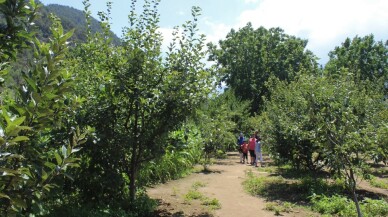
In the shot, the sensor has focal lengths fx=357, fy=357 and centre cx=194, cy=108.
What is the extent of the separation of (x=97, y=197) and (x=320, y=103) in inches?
181

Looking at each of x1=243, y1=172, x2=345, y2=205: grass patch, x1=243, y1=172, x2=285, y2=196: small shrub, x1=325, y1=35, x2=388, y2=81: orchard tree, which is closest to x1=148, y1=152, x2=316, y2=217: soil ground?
x1=243, y1=172, x2=285, y2=196: small shrub

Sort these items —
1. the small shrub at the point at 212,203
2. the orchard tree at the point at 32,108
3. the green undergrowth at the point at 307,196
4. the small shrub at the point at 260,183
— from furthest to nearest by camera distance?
1. the small shrub at the point at 260,183
2. the small shrub at the point at 212,203
3. the green undergrowth at the point at 307,196
4. the orchard tree at the point at 32,108

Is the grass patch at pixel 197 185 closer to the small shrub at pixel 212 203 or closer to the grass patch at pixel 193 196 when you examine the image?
the grass patch at pixel 193 196

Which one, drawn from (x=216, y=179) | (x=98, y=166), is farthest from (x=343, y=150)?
(x=216, y=179)

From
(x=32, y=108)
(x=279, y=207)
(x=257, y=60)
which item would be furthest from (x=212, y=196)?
(x=257, y=60)

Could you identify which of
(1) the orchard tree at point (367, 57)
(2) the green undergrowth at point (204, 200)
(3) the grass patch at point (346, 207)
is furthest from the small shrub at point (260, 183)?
(1) the orchard tree at point (367, 57)

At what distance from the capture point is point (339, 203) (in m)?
8.44

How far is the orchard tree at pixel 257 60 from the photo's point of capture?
114 ft

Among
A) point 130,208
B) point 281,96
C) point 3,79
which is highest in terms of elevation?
point 281,96

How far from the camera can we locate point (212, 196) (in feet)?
32.3

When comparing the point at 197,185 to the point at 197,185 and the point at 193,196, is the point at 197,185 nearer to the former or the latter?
the point at 197,185

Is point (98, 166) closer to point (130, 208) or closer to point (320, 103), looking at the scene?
point (130, 208)

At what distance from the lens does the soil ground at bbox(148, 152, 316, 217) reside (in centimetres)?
802

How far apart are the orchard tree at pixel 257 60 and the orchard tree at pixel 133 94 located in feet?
90.3
